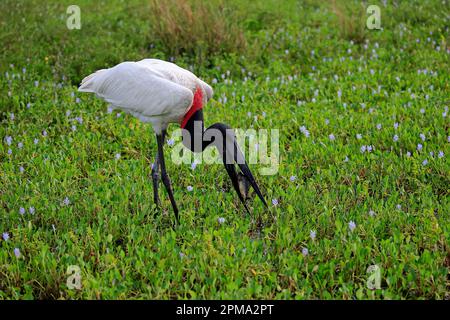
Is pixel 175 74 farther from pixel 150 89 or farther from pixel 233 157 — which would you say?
pixel 233 157

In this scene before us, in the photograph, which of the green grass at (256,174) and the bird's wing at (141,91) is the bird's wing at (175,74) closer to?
the bird's wing at (141,91)

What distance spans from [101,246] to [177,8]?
14.7 ft

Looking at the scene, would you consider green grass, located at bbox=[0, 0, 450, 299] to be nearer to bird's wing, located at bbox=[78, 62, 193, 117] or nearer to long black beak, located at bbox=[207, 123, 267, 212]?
long black beak, located at bbox=[207, 123, 267, 212]

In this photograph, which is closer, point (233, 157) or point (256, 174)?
point (233, 157)

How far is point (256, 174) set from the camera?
4953 millimetres

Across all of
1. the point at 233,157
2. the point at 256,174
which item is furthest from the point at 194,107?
the point at 256,174

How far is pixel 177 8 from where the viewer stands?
304 inches

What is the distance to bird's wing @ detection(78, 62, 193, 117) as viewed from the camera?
4.18m

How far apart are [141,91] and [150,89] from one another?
3.4 inches

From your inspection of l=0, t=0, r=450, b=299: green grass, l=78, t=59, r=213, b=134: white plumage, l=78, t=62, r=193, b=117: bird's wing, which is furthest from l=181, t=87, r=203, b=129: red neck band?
l=0, t=0, r=450, b=299: green grass

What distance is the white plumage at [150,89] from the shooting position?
420 centimetres
